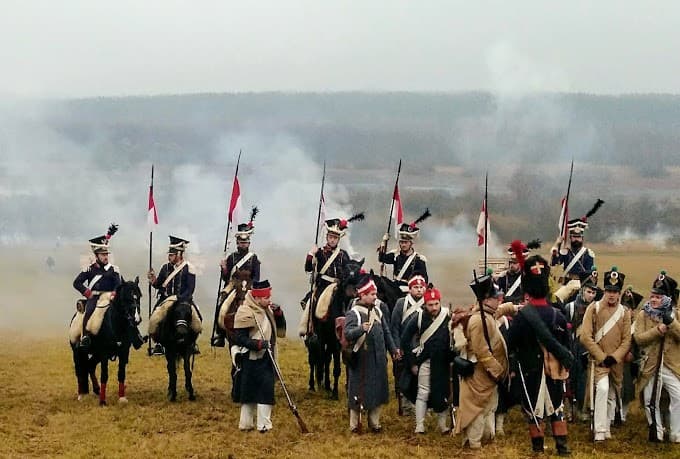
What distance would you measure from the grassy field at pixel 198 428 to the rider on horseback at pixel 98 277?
1776mm

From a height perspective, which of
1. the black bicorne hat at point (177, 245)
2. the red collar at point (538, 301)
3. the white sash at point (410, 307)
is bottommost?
the white sash at point (410, 307)

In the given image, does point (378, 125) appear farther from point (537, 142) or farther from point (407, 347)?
point (407, 347)

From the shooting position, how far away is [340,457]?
1028cm

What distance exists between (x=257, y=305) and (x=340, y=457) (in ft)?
7.92

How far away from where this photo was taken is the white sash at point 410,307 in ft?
38.0

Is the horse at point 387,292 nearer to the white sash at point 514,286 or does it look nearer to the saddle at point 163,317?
the white sash at point 514,286

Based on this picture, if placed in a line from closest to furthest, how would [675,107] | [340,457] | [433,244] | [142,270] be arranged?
[340,457], [142,270], [433,244], [675,107]

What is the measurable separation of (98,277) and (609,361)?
8005mm

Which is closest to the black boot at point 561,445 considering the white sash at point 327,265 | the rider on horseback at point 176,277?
the white sash at point 327,265

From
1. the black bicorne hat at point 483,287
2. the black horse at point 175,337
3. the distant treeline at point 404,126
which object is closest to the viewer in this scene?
the black bicorne hat at point 483,287

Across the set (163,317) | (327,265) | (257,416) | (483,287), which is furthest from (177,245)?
Result: (483,287)

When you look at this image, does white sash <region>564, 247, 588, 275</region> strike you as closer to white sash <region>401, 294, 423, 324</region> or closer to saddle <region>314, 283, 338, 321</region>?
white sash <region>401, 294, 423, 324</region>

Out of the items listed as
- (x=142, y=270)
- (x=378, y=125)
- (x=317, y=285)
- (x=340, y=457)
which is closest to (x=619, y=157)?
(x=378, y=125)

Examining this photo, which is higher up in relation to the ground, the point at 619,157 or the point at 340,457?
the point at 619,157
